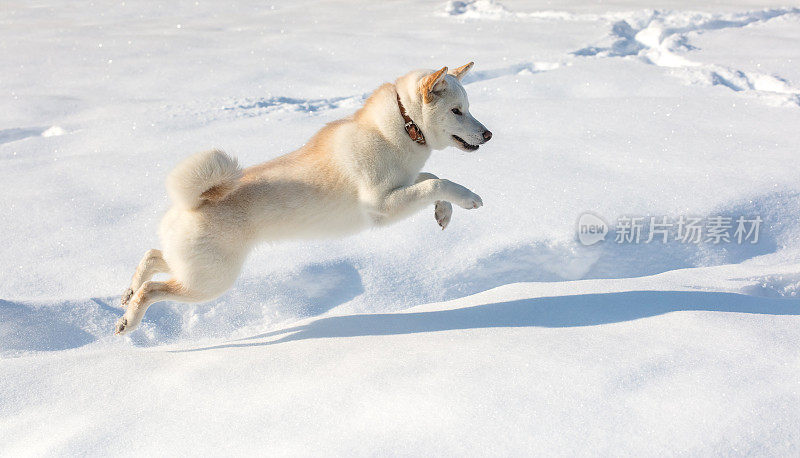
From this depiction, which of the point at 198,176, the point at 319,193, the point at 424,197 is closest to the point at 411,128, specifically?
the point at 424,197

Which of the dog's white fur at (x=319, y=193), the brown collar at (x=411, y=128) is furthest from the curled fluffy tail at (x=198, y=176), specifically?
the brown collar at (x=411, y=128)

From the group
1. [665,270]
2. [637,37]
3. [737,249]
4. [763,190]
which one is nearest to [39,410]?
[665,270]

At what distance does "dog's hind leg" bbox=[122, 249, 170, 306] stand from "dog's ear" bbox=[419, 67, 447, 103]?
1.34 m

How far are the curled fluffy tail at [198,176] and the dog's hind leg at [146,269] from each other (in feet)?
1.35

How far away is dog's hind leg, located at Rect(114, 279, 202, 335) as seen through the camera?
270cm

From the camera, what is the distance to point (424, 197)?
2.65 metres

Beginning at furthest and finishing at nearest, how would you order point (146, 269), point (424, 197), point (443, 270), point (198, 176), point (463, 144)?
point (443, 270) < point (146, 269) < point (463, 144) < point (424, 197) < point (198, 176)

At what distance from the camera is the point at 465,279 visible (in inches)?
133

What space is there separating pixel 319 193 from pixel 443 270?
2.99 feet

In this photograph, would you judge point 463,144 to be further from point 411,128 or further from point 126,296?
point 126,296

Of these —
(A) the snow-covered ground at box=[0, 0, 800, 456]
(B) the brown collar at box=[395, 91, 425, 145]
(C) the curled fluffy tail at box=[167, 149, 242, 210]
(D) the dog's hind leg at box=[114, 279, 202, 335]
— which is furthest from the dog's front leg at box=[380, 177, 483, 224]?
(D) the dog's hind leg at box=[114, 279, 202, 335]

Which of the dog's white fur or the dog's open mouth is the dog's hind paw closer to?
the dog's white fur

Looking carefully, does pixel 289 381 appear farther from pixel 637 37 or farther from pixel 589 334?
pixel 637 37

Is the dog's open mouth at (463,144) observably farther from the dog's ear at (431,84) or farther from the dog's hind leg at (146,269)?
the dog's hind leg at (146,269)
